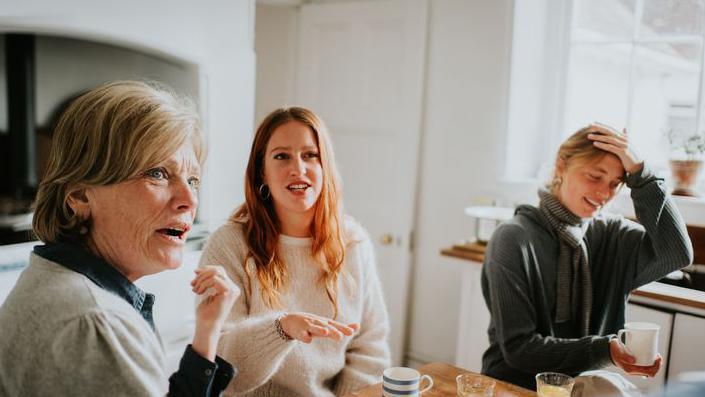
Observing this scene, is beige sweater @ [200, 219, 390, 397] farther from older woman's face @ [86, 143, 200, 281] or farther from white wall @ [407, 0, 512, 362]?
white wall @ [407, 0, 512, 362]

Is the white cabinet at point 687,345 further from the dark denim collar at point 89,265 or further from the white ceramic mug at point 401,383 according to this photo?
the dark denim collar at point 89,265

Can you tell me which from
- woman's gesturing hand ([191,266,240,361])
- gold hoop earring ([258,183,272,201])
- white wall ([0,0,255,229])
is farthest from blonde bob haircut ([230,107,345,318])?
white wall ([0,0,255,229])

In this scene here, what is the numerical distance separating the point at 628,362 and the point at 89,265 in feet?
4.42

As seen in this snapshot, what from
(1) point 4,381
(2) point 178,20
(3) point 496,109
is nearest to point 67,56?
(2) point 178,20

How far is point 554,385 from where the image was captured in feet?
5.06

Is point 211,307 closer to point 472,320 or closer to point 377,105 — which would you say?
point 472,320

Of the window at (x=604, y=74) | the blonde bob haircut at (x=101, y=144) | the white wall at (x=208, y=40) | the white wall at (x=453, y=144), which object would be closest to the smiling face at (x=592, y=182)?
the window at (x=604, y=74)

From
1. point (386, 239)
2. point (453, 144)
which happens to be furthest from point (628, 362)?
point (386, 239)

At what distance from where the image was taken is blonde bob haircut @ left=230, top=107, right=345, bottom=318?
1933mm

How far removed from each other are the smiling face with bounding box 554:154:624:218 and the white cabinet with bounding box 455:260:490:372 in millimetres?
880

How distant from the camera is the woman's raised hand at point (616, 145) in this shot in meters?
1.99

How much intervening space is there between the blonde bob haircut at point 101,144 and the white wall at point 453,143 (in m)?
2.40

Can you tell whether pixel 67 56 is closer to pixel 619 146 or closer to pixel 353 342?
pixel 353 342

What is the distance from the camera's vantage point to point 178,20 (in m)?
2.57
